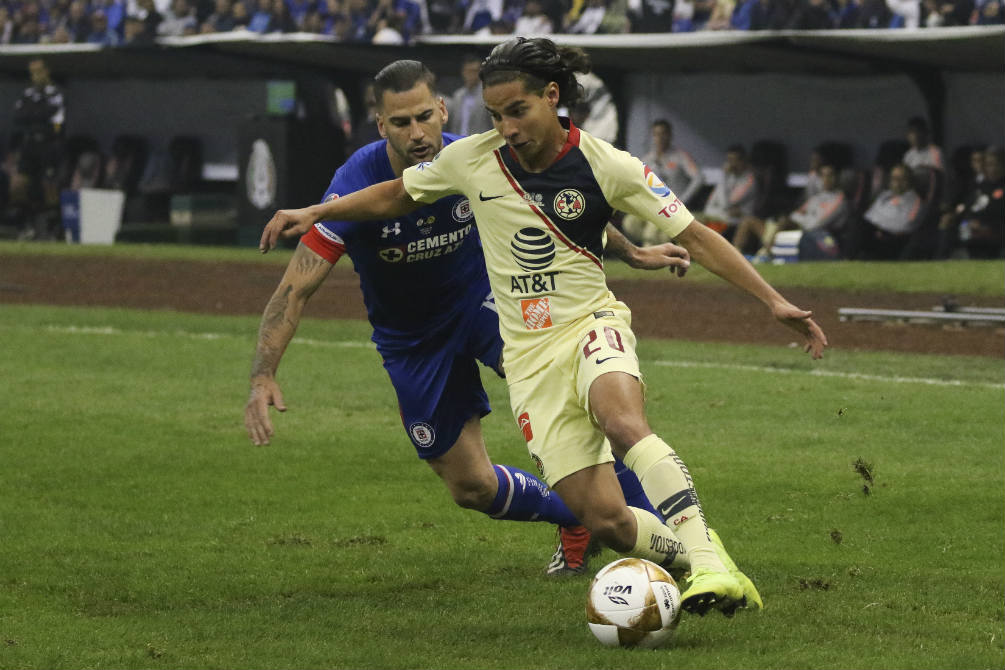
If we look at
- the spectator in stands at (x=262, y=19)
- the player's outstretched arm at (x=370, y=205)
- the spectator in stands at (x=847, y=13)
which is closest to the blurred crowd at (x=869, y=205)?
the spectator in stands at (x=847, y=13)

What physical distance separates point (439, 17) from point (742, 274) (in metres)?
19.6

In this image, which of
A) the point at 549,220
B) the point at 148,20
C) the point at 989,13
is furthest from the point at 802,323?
the point at 148,20

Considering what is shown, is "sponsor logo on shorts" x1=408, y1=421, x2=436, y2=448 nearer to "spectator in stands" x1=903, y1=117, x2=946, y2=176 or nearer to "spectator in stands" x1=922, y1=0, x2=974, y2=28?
"spectator in stands" x1=922, y1=0, x2=974, y2=28

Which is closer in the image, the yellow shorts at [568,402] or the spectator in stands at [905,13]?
the yellow shorts at [568,402]

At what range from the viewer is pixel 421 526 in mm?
7410

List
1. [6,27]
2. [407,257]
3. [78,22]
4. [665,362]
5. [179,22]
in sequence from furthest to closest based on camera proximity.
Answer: [6,27] < [78,22] < [179,22] < [665,362] < [407,257]

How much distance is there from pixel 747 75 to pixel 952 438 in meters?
15.4

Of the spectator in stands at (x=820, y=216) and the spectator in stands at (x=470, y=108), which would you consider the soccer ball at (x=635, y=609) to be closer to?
the spectator in stands at (x=820, y=216)

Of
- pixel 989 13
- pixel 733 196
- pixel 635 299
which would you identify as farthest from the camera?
pixel 733 196

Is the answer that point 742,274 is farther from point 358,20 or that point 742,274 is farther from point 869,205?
point 358,20

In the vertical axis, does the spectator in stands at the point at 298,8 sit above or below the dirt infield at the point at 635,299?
above

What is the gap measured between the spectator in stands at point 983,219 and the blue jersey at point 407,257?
45.9ft

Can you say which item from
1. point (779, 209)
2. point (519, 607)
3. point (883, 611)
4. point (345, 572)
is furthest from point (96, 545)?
point (779, 209)

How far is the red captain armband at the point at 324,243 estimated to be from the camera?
236 inches
